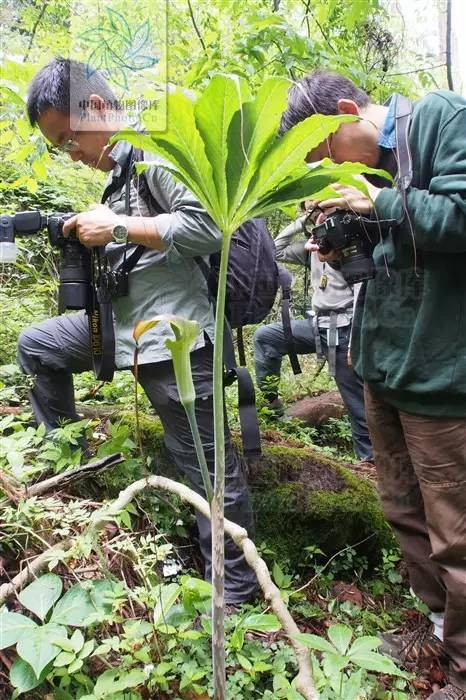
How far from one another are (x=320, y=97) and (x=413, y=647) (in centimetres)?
211

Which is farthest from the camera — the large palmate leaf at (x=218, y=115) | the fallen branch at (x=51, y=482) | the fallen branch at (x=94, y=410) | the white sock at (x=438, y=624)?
the fallen branch at (x=94, y=410)

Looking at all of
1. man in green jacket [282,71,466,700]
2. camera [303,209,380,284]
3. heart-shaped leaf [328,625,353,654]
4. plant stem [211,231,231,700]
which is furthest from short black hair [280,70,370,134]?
heart-shaped leaf [328,625,353,654]

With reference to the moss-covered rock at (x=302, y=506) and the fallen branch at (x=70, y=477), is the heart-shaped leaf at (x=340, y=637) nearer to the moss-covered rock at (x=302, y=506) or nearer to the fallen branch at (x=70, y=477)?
the fallen branch at (x=70, y=477)

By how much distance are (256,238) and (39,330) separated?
1.00 metres

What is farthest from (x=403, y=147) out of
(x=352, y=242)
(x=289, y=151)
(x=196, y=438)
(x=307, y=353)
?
(x=307, y=353)

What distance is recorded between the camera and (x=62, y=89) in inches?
72.7

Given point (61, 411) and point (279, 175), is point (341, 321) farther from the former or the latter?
point (279, 175)

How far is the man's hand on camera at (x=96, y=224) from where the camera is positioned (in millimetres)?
1718

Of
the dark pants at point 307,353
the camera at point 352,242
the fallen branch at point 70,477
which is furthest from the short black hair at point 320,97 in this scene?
the dark pants at point 307,353

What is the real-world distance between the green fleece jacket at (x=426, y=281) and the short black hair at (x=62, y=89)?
1.19 m

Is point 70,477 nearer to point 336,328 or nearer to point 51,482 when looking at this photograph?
point 51,482

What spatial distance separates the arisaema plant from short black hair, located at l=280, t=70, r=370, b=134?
98 centimetres

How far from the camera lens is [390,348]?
1.73 metres

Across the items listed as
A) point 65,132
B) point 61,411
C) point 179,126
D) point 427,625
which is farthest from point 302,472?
point 179,126
